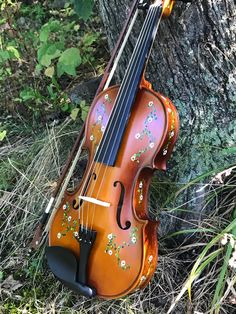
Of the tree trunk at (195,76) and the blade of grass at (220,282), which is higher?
the tree trunk at (195,76)

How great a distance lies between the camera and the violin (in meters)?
1.62

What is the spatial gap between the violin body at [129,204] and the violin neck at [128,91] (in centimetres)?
2

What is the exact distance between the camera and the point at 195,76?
6.11ft

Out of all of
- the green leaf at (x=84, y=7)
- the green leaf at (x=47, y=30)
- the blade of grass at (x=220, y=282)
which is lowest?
the blade of grass at (x=220, y=282)

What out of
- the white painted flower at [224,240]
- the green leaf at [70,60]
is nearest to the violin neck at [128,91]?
the white painted flower at [224,240]

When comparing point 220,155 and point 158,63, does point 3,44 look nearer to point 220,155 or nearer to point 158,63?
point 158,63

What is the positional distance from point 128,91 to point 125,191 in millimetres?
325

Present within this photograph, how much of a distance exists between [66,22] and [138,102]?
161 centimetres

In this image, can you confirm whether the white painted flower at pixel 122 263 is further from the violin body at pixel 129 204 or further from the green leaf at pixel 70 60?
the green leaf at pixel 70 60

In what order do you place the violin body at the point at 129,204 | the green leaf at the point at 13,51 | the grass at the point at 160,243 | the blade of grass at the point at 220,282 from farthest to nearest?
the green leaf at the point at 13,51 → the grass at the point at 160,243 → the blade of grass at the point at 220,282 → the violin body at the point at 129,204

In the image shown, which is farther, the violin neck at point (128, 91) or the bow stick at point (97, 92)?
the bow stick at point (97, 92)

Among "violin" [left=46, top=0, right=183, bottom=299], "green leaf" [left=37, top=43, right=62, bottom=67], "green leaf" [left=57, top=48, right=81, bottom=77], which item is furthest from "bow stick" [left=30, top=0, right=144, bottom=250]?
"green leaf" [left=37, top=43, right=62, bottom=67]

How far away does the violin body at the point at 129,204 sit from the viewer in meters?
1.61

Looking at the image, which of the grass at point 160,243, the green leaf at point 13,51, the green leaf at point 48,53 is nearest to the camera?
the grass at point 160,243
